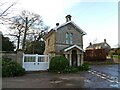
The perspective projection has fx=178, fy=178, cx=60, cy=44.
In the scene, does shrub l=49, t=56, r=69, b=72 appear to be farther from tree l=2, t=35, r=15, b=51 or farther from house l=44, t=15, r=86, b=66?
tree l=2, t=35, r=15, b=51

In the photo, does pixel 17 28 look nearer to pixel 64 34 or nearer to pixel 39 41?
pixel 39 41

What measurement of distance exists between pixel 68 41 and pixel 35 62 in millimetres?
6016

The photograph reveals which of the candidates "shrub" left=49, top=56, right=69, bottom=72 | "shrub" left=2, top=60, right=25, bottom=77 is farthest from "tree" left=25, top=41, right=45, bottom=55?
"shrub" left=2, top=60, right=25, bottom=77

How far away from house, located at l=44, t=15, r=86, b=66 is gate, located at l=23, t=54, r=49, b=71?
1.49 meters

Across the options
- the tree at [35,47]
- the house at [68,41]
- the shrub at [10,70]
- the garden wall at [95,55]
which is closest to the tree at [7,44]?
the tree at [35,47]

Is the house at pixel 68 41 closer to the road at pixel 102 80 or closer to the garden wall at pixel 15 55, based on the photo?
the garden wall at pixel 15 55

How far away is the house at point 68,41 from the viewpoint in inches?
1017

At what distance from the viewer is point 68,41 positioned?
1056 inches

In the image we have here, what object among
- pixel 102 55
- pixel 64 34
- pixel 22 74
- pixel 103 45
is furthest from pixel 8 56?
pixel 103 45

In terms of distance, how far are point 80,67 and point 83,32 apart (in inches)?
225

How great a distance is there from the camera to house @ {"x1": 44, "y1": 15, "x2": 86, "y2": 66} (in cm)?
2584

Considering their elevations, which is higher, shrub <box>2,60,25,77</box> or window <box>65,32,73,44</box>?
window <box>65,32,73,44</box>

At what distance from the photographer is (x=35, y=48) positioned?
149ft

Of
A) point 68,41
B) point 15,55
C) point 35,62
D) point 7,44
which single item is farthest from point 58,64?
point 7,44
